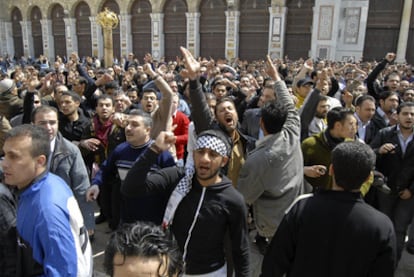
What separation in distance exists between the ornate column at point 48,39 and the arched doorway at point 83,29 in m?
3.01

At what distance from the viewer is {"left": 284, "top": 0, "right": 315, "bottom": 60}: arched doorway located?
17953 mm

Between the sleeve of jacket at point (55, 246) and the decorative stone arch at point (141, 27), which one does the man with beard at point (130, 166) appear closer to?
the sleeve of jacket at point (55, 246)

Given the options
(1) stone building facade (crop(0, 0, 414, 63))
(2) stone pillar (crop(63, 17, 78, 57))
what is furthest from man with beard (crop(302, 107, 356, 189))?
(2) stone pillar (crop(63, 17, 78, 57))

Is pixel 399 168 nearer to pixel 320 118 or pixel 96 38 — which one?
pixel 320 118

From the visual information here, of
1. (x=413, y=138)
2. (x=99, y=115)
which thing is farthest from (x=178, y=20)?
(x=413, y=138)

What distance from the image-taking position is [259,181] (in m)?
2.84

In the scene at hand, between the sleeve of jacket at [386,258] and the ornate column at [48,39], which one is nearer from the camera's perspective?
the sleeve of jacket at [386,258]

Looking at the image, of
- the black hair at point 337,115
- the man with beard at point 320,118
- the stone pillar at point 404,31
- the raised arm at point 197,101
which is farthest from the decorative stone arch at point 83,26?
the black hair at point 337,115

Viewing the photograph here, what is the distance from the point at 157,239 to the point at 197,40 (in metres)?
20.9

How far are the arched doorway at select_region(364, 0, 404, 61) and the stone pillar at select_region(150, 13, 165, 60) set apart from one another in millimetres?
12174

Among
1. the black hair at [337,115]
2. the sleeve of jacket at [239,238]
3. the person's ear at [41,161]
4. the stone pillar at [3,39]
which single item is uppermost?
the stone pillar at [3,39]

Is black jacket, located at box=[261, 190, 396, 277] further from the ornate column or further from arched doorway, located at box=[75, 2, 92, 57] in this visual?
the ornate column

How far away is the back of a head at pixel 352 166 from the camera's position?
79.7 inches

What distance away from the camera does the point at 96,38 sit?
24.8 meters
